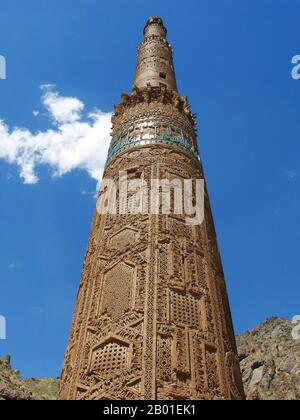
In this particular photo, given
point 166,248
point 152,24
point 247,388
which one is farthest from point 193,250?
point 247,388

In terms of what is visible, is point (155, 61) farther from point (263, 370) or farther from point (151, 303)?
point (263, 370)

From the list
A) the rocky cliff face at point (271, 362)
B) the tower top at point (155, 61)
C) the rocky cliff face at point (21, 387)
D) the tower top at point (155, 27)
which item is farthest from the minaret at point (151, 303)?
the rocky cliff face at point (271, 362)

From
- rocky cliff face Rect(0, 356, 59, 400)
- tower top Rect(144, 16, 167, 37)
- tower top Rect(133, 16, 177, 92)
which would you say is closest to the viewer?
tower top Rect(133, 16, 177, 92)

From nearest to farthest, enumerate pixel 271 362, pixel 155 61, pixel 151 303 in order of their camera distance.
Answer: pixel 151 303 → pixel 155 61 → pixel 271 362

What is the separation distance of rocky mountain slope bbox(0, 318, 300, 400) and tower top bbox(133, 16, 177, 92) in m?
10.4

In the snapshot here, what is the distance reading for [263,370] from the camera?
25234mm

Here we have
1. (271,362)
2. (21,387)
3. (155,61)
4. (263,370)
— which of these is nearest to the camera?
(155,61)

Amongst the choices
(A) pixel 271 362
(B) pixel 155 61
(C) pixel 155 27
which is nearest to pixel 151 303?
(B) pixel 155 61

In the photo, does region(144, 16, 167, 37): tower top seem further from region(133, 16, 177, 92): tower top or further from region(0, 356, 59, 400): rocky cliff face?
region(0, 356, 59, 400): rocky cliff face

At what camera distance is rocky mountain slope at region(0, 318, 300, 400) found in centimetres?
1716

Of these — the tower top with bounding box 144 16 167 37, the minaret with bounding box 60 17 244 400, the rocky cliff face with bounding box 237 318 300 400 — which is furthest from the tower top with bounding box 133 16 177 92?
the rocky cliff face with bounding box 237 318 300 400

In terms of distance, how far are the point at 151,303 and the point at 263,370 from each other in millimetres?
21596

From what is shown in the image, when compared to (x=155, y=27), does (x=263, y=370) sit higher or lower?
lower
